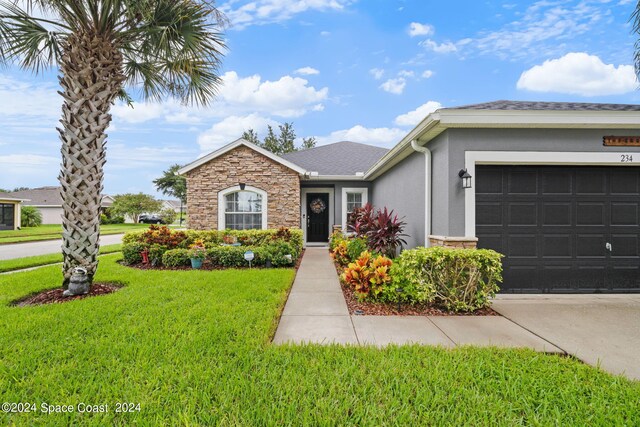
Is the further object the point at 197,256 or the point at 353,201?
the point at 353,201

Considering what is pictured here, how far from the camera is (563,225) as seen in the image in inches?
213


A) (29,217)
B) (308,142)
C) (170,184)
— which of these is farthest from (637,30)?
(170,184)

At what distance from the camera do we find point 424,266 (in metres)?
4.66

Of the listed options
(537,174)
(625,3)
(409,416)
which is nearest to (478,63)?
(625,3)

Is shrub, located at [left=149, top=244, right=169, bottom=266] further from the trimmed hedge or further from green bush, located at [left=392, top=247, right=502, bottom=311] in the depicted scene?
green bush, located at [left=392, top=247, right=502, bottom=311]

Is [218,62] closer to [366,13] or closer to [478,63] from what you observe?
[366,13]

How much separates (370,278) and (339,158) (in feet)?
34.2

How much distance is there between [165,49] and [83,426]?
5754 millimetres

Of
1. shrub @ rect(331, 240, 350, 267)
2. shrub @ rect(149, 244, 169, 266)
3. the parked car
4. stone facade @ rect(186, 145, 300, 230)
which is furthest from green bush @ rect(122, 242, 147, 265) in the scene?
the parked car

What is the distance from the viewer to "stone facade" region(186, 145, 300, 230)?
11062 millimetres

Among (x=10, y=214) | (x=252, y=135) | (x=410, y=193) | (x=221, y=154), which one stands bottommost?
(x=10, y=214)

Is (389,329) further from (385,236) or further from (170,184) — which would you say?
(170,184)

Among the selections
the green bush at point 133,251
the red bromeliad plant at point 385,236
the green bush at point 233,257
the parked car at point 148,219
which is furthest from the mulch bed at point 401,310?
the parked car at point 148,219

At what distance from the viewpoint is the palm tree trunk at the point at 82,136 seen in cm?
501
